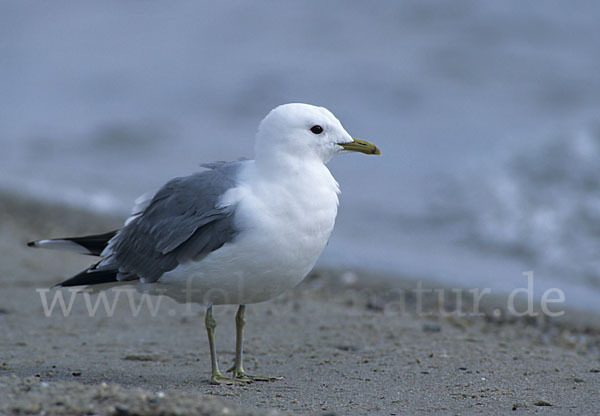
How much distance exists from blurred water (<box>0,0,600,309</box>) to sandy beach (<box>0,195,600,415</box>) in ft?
3.57

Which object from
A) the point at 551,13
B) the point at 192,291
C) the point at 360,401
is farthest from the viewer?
the point at 551,13

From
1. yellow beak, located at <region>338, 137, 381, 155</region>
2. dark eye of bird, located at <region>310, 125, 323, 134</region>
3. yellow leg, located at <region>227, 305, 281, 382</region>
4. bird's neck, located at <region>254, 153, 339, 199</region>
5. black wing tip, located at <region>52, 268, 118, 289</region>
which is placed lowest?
yellow leg, located at <region>227, 305, 281, 382</region>

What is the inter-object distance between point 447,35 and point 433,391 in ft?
35.2

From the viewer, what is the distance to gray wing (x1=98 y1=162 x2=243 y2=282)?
3973 mm

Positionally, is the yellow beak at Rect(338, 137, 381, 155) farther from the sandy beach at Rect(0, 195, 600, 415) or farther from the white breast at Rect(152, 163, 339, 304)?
the sandy beach at Rect(0, 195, 600, 415)

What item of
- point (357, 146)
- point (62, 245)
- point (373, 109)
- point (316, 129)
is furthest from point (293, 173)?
point (373, 109)

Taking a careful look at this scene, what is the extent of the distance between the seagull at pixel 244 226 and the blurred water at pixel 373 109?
10.2 feet

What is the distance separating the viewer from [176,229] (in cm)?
412

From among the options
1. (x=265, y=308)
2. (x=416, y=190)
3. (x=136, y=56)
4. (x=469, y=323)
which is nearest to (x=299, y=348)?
(x=265, y=308)

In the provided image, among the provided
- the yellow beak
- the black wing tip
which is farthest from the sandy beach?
the yellow beak

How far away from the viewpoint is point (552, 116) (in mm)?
11047

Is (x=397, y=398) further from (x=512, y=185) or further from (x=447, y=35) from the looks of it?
(x=447, y=35)

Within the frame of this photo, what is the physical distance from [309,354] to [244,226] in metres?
1.23

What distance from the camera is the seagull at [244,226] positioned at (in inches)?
154
